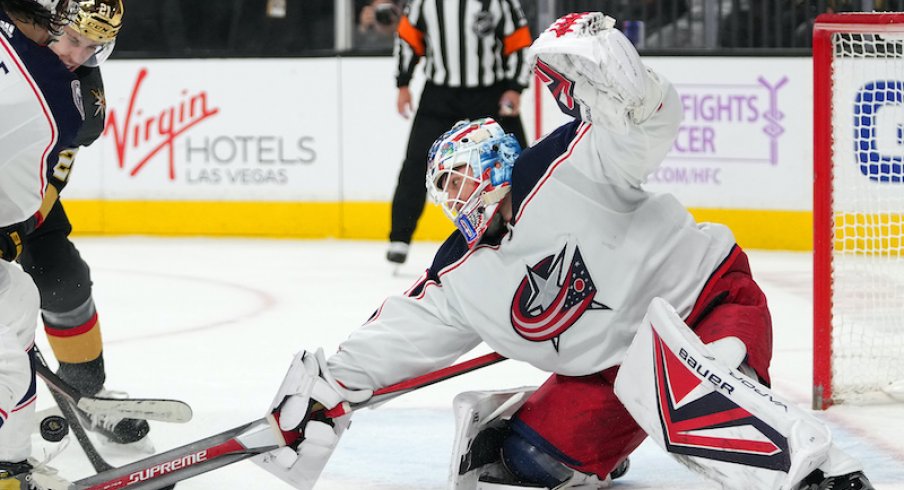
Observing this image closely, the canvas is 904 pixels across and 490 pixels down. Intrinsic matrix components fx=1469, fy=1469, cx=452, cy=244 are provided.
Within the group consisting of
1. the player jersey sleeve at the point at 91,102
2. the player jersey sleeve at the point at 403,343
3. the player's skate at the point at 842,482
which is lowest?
the player's skate at the point at 842,482

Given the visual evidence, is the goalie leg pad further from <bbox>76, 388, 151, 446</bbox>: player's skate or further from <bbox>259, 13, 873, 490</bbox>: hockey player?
<bbox>76, 388, 151, 446</bbox>: player's skate

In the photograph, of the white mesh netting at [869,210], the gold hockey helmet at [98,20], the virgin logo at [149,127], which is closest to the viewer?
the gold hockey helmet at [98,20]

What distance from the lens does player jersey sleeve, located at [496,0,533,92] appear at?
542 centimetres

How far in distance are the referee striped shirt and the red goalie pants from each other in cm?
317

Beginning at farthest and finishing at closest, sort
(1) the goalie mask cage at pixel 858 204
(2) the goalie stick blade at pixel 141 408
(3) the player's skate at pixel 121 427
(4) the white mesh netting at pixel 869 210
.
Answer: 1. (4) the white mesh netting at pixel 869 210
2. (1) the goalie mask cage at pixel 858 204
3. (3) the player's skate at pixel 121 427
4. (2) the goalie stick blade at pixel 141 408

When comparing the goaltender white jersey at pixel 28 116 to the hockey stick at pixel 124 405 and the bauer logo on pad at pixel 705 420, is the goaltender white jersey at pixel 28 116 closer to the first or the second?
the hockey stick at pixel 124 405

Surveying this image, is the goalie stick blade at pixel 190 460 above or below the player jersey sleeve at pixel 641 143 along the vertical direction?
below

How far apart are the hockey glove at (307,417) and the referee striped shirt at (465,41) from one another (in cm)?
332

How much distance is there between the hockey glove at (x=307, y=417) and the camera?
86.2 inches

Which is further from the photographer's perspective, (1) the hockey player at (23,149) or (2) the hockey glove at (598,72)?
(2) the hockey glove at (598,72)

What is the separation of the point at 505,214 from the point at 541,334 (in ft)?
0.66

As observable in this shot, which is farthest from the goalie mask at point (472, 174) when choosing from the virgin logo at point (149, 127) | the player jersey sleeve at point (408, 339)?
the virgin logo at point (149, 127)

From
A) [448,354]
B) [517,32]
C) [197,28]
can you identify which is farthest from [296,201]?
[448,354]

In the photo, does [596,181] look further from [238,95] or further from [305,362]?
[238,95]
